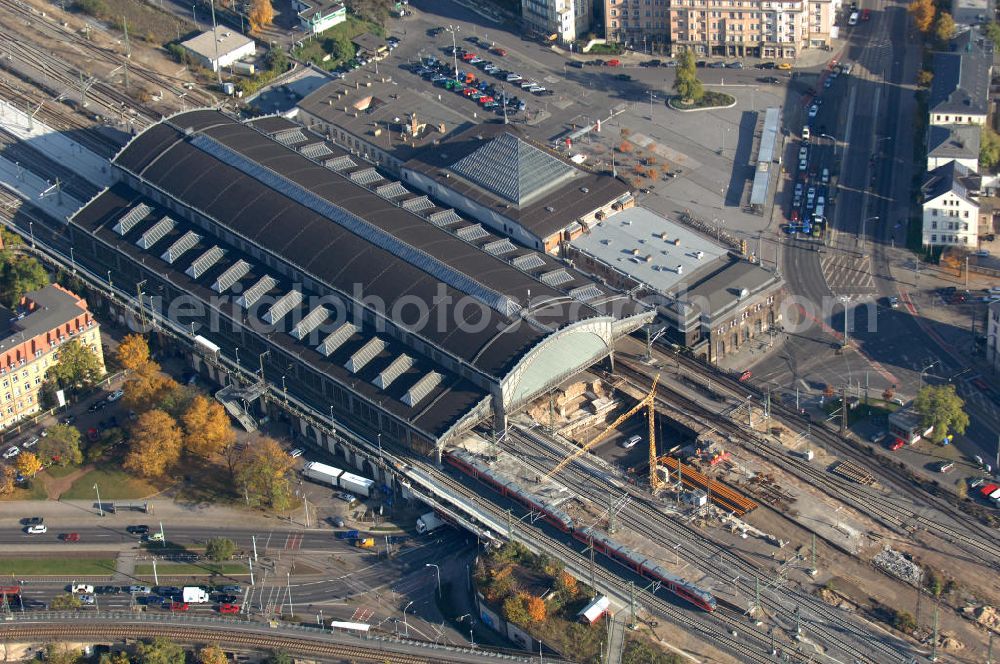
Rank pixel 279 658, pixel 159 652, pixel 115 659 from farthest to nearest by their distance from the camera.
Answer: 1. pixel 115 659
2. pixel 279 658
3. pixel 159 652

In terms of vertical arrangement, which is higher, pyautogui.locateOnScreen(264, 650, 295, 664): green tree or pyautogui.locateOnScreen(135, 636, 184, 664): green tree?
pyautogui.locateOnScreen(135, 636, 184, 664): green tree

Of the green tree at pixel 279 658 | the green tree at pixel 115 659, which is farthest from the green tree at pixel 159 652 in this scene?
the green tree at pixel 279 658

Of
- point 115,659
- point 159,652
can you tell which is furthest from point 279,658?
point 115,659

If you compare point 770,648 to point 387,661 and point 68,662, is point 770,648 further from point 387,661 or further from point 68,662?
point 68,662

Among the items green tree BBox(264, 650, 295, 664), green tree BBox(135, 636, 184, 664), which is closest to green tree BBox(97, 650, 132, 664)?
green tree BBox(135, 636, 184, 664)

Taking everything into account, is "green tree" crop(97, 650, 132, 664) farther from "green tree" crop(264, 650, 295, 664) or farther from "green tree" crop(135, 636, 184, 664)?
"green tree" crop(264, 650, 295, 664)

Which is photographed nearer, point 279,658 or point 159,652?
point 159,652

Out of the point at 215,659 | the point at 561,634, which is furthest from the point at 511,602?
the point at 215,659

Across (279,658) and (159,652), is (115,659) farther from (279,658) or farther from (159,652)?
(279,658)
